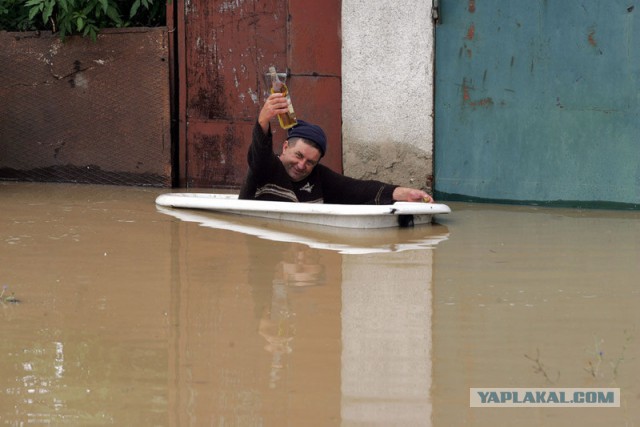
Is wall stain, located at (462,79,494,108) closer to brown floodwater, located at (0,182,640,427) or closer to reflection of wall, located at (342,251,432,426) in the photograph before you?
brown floodwater, located at (0,182,640,427)

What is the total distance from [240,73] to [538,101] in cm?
Result: 254

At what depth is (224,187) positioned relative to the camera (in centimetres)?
988

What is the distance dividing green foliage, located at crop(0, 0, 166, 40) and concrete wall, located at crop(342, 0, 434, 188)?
1.95m

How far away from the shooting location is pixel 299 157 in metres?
7.48

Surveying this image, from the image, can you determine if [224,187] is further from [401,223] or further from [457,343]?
[457,343]

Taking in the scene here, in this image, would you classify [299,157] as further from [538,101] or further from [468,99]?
[538,101]

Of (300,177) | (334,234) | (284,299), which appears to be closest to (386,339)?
(284,299)

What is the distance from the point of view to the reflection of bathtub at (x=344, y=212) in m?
7.29

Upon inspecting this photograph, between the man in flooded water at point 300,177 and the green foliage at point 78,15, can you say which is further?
the green foliage at point 78,15

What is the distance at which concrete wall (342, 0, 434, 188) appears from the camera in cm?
896

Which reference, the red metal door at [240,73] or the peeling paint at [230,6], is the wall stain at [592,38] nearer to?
the red metal door at [240,73]

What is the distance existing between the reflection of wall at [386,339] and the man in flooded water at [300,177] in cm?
126

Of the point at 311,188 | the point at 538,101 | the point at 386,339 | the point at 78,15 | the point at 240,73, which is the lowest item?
the point at 386,339

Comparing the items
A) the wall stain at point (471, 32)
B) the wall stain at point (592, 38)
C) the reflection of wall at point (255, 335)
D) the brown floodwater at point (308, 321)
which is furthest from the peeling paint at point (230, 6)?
the reflection of wall at point (255, 335)
